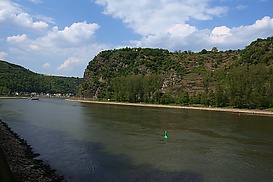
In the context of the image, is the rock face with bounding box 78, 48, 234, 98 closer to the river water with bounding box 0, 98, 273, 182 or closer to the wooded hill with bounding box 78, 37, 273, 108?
the wooded hill with bounding box 78, 37, 273, 108

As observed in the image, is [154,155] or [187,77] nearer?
[154,155]

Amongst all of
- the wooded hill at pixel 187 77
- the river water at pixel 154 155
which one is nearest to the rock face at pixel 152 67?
the wooded hill at pixel 187 77

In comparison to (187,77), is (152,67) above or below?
above

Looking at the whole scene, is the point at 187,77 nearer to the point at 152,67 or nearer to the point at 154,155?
→ the point at 152,67

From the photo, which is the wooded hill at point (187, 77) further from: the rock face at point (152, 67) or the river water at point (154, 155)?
the river water at point (154, 155)

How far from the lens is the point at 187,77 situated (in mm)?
114938

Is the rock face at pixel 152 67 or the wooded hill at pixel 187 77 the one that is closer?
the wooded hill at pixel 187 77

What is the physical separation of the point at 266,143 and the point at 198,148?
8.02 m

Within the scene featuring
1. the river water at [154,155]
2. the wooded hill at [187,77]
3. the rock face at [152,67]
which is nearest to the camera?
the river water at [154,155]

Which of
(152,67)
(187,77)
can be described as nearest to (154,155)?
(187,77)

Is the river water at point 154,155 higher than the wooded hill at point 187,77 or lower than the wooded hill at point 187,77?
lower

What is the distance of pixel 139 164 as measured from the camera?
16250 mm

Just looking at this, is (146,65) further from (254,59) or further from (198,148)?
(198,148)

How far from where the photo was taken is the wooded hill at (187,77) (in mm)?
68500
